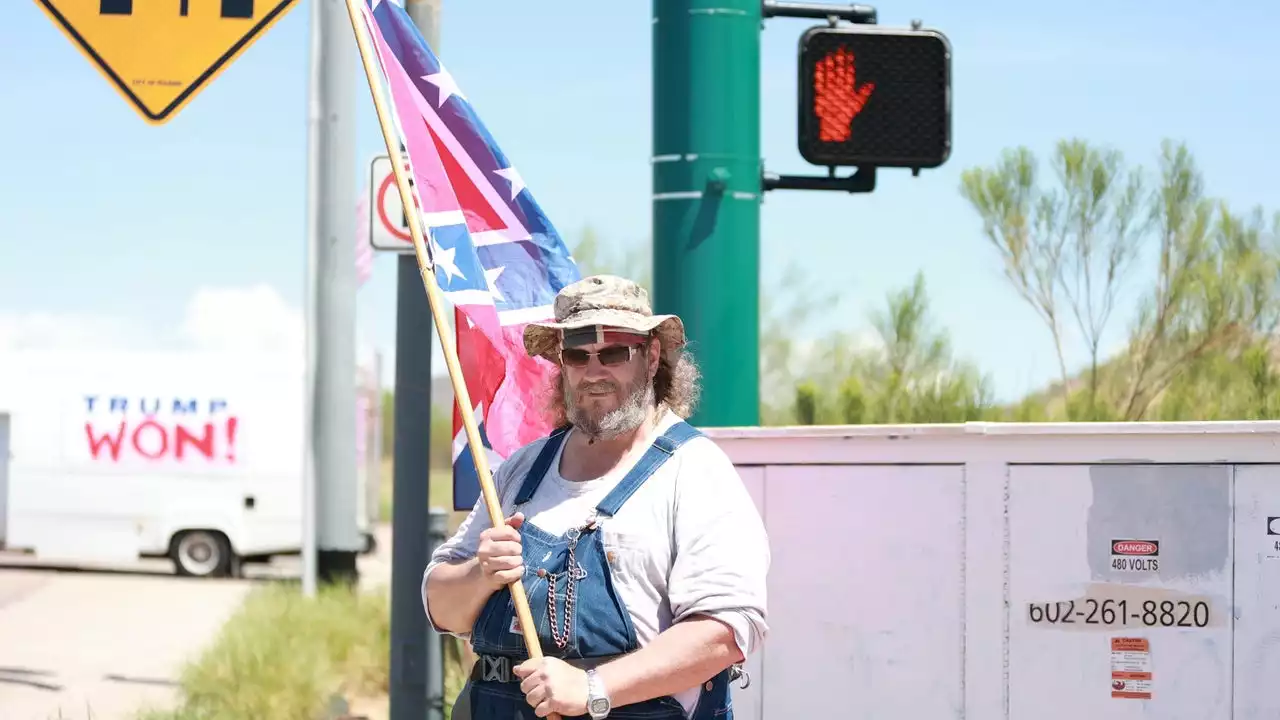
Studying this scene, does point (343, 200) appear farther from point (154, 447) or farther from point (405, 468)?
point (154, 447)

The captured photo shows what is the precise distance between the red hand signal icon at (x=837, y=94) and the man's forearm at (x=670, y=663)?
3468mm

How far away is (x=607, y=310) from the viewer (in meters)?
3.86

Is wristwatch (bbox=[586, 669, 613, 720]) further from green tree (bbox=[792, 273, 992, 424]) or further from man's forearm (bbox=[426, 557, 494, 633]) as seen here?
green tree (bbox=[792, 273, 992, 424])

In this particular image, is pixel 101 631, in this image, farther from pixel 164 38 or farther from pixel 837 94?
pixel 837 94

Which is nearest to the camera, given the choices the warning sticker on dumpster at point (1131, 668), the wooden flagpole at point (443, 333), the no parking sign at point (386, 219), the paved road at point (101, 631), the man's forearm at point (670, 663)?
the man's forearm at point (670, 663)

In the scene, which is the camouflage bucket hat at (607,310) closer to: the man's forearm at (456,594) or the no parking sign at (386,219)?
the man's forearm at (456,594)

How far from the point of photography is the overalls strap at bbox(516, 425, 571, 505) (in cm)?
395

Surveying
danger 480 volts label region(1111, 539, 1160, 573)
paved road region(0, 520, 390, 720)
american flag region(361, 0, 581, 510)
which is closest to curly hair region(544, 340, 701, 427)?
american flag region(361, 0, 581, 510)

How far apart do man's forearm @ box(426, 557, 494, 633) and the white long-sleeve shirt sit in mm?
181

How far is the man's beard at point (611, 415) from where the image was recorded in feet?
12.5

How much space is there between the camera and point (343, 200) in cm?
1329

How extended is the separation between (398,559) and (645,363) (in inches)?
171

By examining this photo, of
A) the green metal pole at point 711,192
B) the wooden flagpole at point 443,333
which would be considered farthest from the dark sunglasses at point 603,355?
the green metal pole at point 711,192

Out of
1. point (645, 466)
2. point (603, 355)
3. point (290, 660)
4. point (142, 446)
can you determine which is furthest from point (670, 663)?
point (142, 446)
